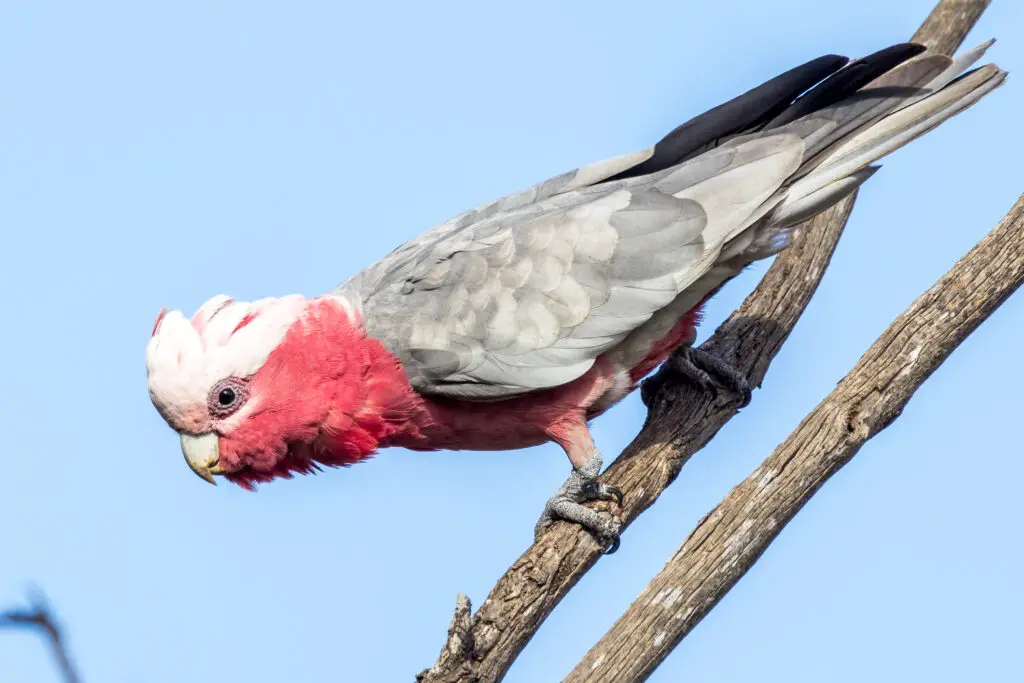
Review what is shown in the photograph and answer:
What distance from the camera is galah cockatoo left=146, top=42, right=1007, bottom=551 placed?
515 centimetres

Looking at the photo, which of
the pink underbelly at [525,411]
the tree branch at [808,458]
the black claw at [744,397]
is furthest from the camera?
the black claw at [744,397]

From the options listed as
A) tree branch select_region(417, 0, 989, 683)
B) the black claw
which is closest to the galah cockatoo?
tree branch select_region(417, 0, 989, 683)

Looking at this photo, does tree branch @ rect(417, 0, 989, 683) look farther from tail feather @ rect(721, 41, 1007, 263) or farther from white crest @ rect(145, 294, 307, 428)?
white crest @ rect(145, 294, 307, 428)

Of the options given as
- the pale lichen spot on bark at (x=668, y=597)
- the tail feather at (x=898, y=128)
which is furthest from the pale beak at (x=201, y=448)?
the tail feather at (x=898, y=128)

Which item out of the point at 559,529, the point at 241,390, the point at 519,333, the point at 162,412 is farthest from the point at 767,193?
the point at 162,412

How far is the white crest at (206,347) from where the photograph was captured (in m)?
4.95

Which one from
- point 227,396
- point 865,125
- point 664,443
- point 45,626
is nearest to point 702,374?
point 664,443

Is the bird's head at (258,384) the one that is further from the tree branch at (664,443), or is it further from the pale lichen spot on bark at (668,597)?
the pale lichen spot on bark at (668,597)

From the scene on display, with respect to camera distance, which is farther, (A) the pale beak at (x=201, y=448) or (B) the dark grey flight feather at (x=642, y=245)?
(B) the dark grey flight feather at (x=642, y=245)

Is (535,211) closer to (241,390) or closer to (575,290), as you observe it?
(575,290)

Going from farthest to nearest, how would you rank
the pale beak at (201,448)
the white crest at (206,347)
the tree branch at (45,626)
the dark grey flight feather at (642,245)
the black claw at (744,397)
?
the black claw at (744,397) → the dark grey flight feather at (642,245) → the pale beak at (201,448) → the white crest at (206,347) → the tree branch at (45,626)

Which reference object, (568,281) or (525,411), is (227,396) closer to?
(525,411)

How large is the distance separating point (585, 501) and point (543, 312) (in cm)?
100

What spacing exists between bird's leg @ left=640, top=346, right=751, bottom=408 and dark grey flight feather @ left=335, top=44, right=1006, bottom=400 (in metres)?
0.68
